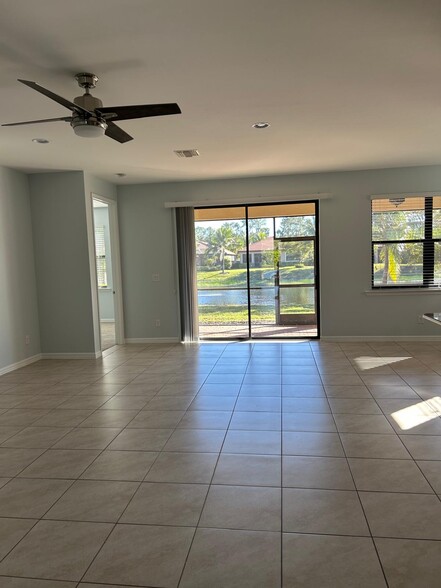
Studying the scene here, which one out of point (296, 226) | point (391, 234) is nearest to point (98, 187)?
point (296, 226)

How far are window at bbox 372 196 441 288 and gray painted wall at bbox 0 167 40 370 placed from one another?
500 centimetres

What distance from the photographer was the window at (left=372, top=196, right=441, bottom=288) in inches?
242

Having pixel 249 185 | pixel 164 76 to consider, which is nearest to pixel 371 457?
pixel 164 76

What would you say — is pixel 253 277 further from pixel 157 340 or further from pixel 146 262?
pixel 157 340

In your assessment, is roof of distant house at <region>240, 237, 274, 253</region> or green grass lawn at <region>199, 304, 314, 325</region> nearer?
roof of distant house at <region>240, 237, 274, 253</region>

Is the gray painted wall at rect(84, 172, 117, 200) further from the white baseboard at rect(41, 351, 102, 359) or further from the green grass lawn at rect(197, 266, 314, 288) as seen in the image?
the white baseboard at rect(41, 351, 102, 359)

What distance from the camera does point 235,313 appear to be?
6926 mm

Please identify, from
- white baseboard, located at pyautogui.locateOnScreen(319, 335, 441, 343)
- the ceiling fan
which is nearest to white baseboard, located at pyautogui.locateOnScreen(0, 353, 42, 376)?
the ceiling fan

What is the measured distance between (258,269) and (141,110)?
14.3ft

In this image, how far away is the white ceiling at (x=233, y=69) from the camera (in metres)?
2.12

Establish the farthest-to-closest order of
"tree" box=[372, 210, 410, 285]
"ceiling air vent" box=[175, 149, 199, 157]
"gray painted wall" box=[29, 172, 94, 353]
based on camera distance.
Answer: "tree" box=[372, 210, 410, 285], "gray painted wall" box=[29, 172, 94, 353], "ceiling air vent" box=[175, 149, 199, 157]

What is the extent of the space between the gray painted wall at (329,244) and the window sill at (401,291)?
35mm

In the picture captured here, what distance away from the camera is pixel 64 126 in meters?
3.72

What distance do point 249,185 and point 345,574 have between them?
551cm
